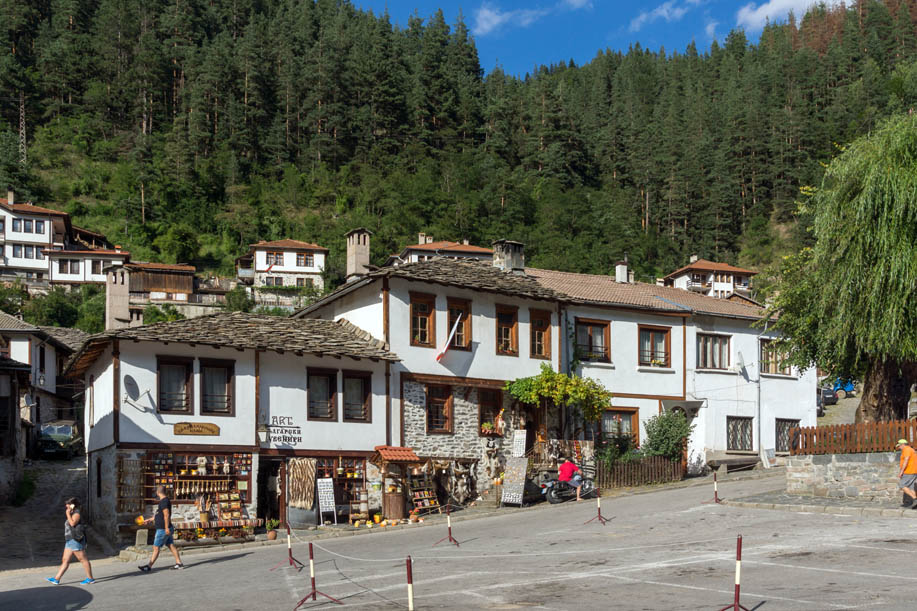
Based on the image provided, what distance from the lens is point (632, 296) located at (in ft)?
126

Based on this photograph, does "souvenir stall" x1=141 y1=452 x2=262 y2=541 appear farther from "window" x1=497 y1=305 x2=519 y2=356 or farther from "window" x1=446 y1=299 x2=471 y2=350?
"window" x1=497 y1=305 x2=519 y2=356

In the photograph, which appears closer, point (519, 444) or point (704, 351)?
point (519, 444)

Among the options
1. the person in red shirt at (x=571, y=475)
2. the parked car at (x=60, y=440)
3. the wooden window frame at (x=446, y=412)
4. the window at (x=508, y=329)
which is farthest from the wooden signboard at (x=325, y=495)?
the parked car at (x=60, y=440)

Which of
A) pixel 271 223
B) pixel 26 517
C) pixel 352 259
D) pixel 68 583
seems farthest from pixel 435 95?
pixel 68 583

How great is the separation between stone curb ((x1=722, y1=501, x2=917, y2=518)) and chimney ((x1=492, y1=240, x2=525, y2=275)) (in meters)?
14.0

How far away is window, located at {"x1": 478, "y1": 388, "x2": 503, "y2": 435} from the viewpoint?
32906mm

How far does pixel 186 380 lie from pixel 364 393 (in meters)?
5.72

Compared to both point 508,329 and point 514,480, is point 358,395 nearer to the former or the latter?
point 514,480

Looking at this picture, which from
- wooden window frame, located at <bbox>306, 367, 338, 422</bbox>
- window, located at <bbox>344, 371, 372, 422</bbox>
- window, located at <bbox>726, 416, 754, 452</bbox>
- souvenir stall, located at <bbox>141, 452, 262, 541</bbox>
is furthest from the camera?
window, located at <bbox>726, 416, 754, 452</bbox>

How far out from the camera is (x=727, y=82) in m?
141

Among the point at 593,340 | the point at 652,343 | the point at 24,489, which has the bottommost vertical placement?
the point at 24,489

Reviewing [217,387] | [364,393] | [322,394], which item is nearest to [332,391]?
[322,394]

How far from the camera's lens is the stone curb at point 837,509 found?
21.9 metres

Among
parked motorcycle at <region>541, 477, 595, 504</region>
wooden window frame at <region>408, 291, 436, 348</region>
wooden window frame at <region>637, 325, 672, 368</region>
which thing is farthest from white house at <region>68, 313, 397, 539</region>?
wooden window frame at <region>637, 325, 672, 368</region>
